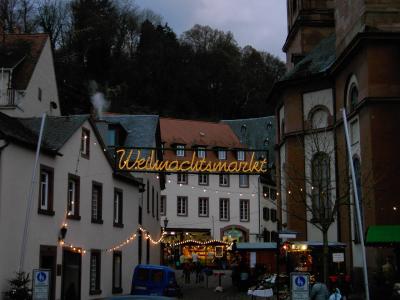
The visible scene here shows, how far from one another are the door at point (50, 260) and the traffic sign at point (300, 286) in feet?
32.0

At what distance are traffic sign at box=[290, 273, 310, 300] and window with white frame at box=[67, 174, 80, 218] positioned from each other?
11.6m

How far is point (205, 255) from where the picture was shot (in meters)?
67.5

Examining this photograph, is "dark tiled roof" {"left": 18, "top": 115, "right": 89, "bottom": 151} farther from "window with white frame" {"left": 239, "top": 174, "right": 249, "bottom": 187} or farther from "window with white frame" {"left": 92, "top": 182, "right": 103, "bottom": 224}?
"window with white frame" {"left": 239, "top": 174, "right": 249, "bottom": 187}

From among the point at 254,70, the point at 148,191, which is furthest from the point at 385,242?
the point at 254,70

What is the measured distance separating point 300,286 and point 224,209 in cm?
5217

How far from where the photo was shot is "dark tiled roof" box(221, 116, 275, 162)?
8244 cm

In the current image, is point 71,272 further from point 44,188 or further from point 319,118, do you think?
point 319,118

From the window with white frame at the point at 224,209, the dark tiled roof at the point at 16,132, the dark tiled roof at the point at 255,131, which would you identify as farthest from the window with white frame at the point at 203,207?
the dark tiled roof at the point at 16,132

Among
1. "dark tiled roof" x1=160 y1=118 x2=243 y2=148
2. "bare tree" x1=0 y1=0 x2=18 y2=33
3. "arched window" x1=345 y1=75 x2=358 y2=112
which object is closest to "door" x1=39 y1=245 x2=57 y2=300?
"arched window" x1=345 y1=75 x2=358 y2=112

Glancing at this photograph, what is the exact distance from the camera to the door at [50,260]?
2556cm

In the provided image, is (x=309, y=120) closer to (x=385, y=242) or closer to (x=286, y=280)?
(x=286, y=280)

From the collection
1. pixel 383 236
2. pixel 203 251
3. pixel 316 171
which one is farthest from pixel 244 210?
pixel 383 236

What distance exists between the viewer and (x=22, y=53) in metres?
35.8

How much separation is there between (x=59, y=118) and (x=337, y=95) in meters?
14.1
